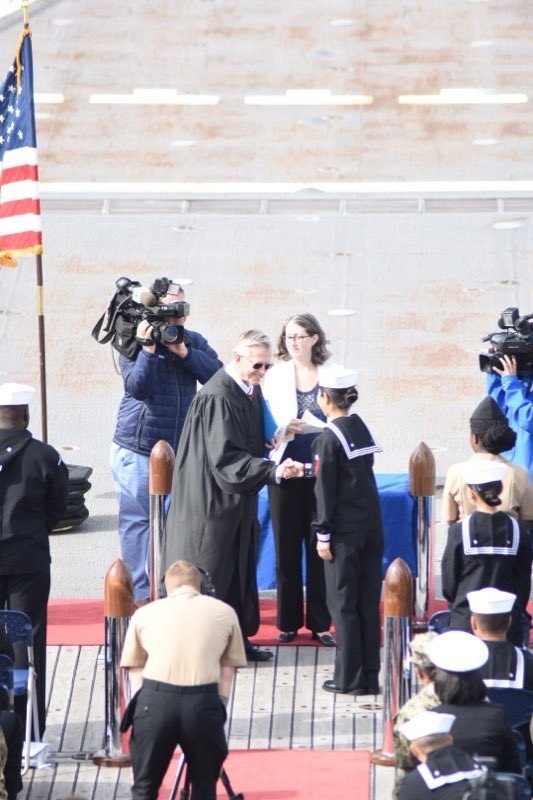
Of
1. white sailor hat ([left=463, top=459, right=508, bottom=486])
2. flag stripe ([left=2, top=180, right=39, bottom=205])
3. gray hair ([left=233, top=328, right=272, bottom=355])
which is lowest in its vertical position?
white sailor hat ([left=463, top=459, right=508, bottom=486])

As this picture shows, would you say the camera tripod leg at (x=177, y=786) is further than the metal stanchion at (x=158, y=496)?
No

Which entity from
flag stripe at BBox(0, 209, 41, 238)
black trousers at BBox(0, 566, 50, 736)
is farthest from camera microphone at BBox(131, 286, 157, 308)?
black trousers at BBox(0, 566, 50, 736)

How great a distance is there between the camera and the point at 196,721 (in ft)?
23.4

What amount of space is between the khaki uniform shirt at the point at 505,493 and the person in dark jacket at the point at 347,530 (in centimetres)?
45

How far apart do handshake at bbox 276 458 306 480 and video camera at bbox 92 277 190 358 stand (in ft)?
3.99

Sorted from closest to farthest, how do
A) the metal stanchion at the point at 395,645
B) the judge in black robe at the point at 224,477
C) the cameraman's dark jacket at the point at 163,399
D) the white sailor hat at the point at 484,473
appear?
the metal stanchion at the point at 395,645 → the white sailor hat at the point at 484,473 → the judge in black robe at the point at 224,477 → the cameraman's dark jacket at the point at 163,399

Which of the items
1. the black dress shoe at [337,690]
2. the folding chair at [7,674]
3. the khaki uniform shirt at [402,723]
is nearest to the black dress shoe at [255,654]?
the black dress shoe at [337,690]

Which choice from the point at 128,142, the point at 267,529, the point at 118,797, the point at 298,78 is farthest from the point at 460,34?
the point at 118,797

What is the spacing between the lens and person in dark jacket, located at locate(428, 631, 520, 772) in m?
6.45

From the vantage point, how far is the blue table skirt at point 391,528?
10359mm

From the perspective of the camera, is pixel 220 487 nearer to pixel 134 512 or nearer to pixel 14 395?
pixel 134 512

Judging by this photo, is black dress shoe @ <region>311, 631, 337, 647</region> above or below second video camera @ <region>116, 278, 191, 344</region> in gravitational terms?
below

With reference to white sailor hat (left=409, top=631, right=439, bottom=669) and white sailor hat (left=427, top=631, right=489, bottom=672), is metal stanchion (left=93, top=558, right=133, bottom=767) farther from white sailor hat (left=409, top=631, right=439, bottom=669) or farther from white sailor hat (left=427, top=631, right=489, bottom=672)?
white sailor hat (left=427, top=631, right=489, bottom=672)

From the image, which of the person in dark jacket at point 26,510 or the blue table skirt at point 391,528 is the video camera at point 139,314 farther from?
the person in dark jacket at point 26,510
